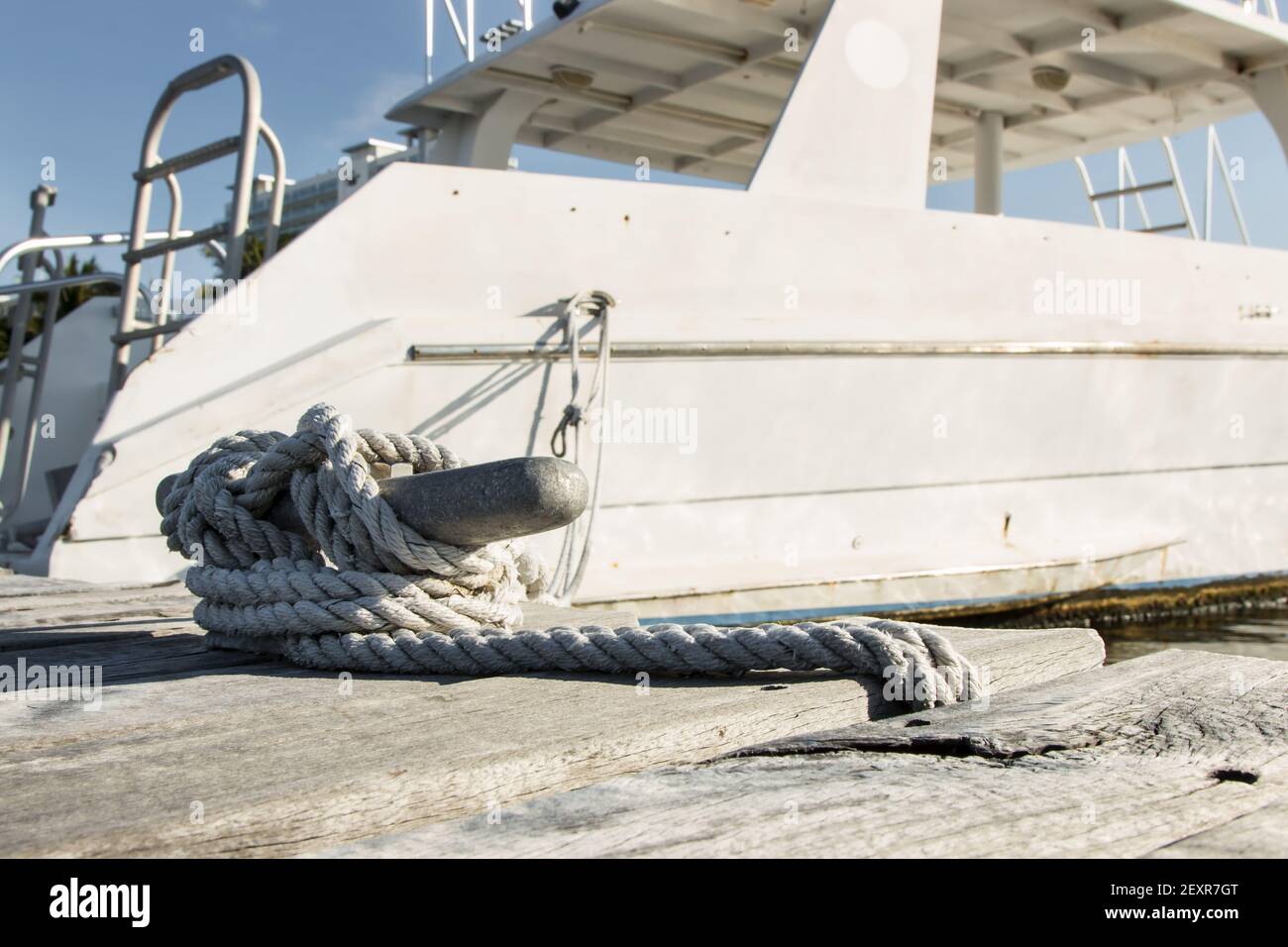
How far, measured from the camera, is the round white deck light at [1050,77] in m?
7.32

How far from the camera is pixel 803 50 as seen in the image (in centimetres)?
659

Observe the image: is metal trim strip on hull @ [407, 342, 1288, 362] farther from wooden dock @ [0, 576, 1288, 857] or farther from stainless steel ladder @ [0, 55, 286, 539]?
wooden dock @ [0, 576, 1288, 857]

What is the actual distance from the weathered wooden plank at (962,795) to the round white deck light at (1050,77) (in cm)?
681

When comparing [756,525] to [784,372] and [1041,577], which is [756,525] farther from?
[1041,577]

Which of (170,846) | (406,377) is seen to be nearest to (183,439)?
(406,377)

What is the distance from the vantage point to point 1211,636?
6.13m

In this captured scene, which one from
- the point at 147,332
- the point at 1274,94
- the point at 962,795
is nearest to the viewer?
the point at 962,795

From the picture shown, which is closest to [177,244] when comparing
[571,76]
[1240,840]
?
[571,76]

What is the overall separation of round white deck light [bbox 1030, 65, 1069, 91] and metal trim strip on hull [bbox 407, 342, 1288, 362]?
2.26 m

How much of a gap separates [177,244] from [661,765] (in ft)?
14.3

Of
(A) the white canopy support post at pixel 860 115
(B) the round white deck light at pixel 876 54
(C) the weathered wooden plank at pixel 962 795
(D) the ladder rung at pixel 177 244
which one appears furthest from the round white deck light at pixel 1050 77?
(C) the weathered wooden plank at pixel 962 795

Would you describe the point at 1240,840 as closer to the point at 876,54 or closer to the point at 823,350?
the point at 823,350

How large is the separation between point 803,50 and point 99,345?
4282 mm

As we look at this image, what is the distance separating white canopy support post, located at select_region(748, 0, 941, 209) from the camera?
5.13m
